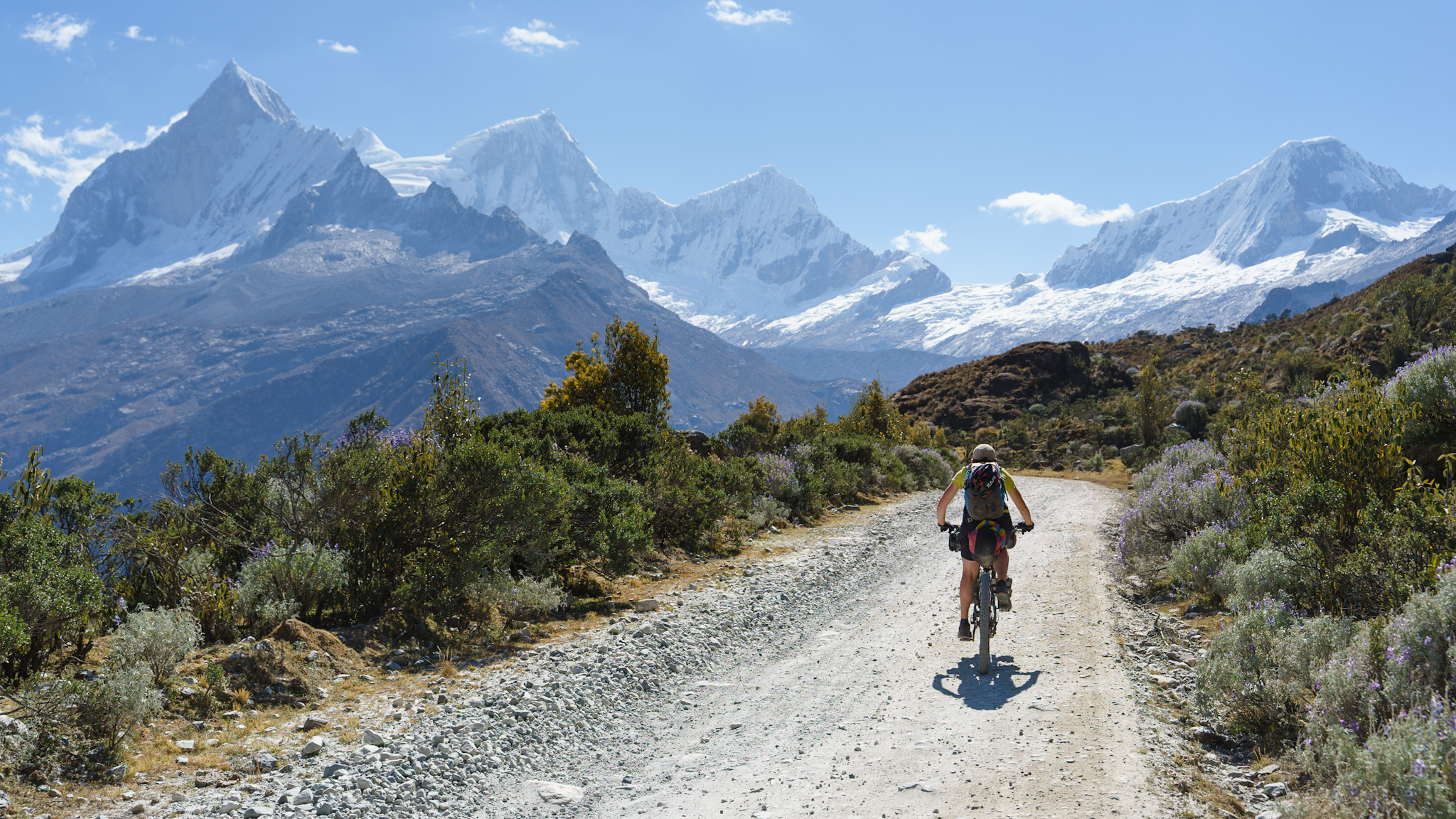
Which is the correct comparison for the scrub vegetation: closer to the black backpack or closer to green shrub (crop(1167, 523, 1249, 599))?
the black backpack

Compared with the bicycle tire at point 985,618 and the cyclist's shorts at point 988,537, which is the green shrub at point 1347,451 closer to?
the cyclist's shorts at point 988,537

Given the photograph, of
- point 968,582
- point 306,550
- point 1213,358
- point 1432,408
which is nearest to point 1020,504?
point 968,582

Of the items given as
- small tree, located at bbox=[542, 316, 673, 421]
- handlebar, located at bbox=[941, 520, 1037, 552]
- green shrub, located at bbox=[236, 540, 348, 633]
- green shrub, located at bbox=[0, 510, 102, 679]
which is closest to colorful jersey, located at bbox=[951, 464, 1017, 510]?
handlebar, located at bbox=[941, 520, 1037, 552]

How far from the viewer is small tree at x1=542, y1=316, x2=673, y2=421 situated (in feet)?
81.8

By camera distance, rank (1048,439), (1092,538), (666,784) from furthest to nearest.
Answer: (1048,439) → (1092,538) → (666,784)

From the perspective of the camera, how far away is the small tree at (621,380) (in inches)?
982

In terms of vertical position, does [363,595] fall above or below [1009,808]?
above

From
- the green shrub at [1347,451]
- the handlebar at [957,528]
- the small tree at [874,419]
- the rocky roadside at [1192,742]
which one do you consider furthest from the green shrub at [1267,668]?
the small tree at [874,419]

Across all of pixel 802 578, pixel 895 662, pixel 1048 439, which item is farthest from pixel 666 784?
pixel 1048 439

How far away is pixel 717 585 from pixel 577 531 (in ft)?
7.89

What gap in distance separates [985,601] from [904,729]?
6.34 feet

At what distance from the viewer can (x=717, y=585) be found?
38.9ft

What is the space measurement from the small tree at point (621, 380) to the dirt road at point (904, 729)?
15510 mm

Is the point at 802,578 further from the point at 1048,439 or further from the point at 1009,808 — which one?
the point at 1048,439
